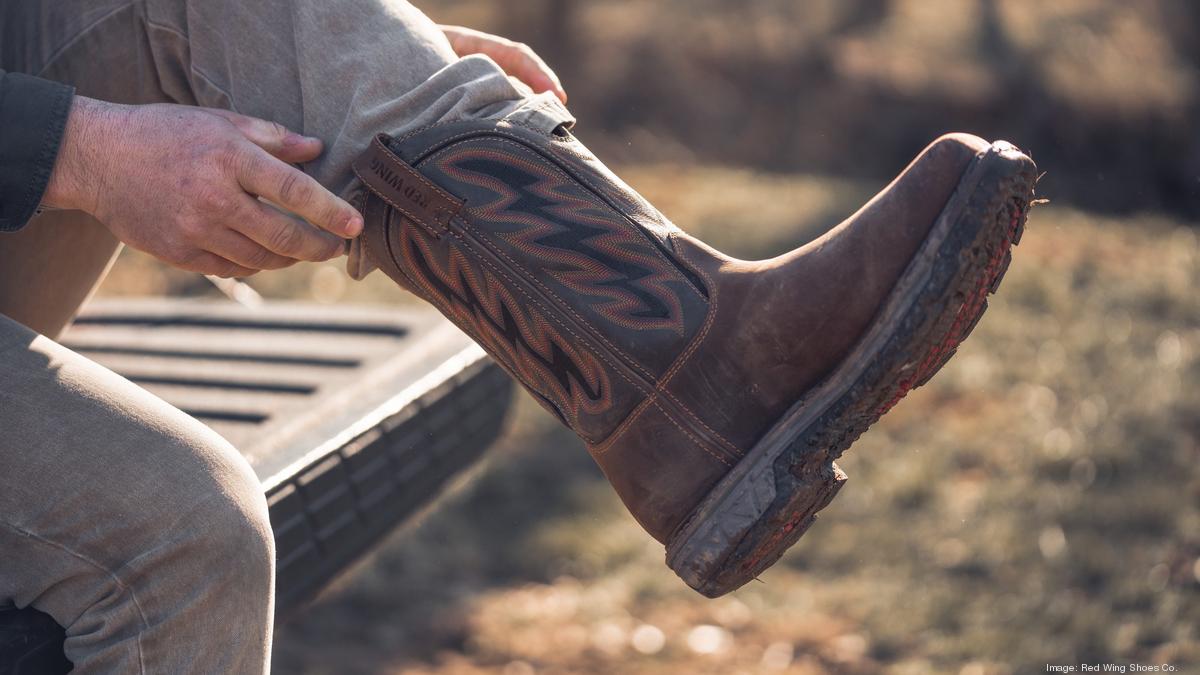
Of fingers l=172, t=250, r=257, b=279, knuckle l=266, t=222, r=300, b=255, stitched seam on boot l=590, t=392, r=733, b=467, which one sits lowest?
stitched seam on boot l=590, t=392, r=733, b=467

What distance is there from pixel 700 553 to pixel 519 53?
2.52ft

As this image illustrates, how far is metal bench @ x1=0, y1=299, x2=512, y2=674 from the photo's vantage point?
1.74m

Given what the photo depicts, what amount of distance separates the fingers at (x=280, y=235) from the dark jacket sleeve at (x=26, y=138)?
0.20 m

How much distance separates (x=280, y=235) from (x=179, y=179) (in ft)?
0.40

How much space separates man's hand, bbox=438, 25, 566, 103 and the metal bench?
56 cm

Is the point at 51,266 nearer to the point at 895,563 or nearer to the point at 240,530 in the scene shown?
the point at 240,530

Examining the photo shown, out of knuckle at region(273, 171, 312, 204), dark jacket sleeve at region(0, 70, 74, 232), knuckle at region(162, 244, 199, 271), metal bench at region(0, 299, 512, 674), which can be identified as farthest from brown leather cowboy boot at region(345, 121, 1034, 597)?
metal bench at region(0, 299, 512, 674)

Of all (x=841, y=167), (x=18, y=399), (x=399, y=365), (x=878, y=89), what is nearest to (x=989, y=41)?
(x=878, y=89)

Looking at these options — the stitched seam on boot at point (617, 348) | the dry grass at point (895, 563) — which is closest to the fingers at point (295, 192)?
the stitched seam on boot at point (617, 348)

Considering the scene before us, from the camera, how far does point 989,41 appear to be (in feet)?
25.5

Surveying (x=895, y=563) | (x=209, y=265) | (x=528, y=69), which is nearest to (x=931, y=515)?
(x=895, y=563)

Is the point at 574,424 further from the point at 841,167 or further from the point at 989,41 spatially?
the point at 989,41

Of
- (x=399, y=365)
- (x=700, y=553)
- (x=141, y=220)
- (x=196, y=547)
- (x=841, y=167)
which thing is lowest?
(x=841, y=167)

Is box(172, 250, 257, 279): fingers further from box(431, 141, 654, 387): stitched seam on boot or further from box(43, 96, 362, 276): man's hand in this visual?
box(431, 141, 654, 387): stitched seam on boot
